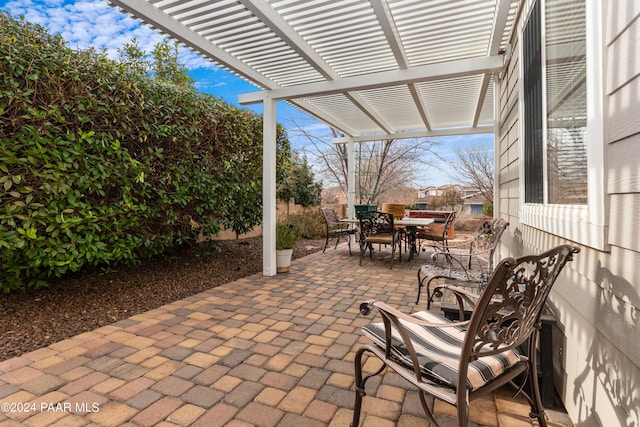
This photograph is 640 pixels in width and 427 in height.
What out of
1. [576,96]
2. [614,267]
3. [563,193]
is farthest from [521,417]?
[576,96]

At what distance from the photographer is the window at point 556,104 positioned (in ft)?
4.92

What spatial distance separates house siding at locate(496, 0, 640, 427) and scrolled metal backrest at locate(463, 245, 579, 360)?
0.60ft

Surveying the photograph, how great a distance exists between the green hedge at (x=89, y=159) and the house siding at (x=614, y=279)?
3554mm

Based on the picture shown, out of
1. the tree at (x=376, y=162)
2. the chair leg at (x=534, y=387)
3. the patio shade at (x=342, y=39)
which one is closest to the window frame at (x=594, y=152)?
the chair leg at (x=534, y=387)

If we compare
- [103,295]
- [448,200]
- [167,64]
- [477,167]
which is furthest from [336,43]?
[477,167]

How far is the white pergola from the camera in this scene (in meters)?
2.84

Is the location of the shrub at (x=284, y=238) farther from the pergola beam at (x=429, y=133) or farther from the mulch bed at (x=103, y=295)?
the pergola beam at (x=429, y=133)

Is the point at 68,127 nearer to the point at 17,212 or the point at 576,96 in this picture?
the point at 17,212

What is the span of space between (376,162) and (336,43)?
10931mm

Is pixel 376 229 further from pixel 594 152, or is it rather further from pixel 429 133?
pixel 594 152

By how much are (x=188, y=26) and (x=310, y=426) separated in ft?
11.4

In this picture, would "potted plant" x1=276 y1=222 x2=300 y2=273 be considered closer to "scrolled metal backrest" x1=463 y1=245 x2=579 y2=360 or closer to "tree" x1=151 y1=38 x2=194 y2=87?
"scrolled metal backrest" x1=463 y1=245 x2=579 y2=360

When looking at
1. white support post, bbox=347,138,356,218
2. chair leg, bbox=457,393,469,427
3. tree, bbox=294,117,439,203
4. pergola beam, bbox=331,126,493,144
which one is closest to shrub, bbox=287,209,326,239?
white support post, bbox=347,138,356,218

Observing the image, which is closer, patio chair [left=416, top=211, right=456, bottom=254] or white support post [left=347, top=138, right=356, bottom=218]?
patio chair [left=416, top=211, right=456, bottom=254]
